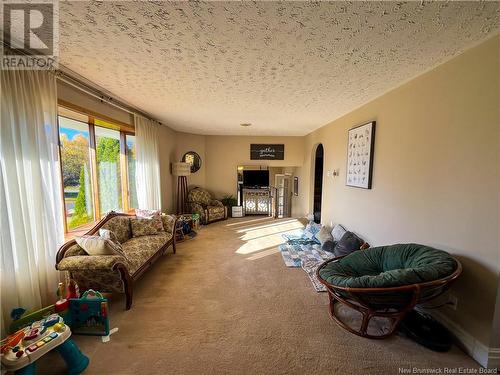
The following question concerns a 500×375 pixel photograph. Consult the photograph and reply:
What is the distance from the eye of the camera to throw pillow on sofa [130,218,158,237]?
3.12 metres

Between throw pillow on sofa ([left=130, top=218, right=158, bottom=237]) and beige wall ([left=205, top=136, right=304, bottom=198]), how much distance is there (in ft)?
9.83

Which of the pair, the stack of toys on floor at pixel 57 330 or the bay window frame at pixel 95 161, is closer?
the stack of toys on floor at pixel 57 330

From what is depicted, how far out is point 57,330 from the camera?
1.44 meters

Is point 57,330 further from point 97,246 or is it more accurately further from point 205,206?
point 205,206

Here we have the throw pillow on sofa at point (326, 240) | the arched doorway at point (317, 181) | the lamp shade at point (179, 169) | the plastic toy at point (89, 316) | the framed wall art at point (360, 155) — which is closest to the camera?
the plastic toy at point (89, 316)

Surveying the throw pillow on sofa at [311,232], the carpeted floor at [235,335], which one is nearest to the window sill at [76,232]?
the carpeted floor at [235,335]

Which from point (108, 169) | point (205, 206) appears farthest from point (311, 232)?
point (108, 169)

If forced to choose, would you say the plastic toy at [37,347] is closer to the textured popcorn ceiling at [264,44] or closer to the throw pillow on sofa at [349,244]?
the textured popcorn ceiling at [264,44]

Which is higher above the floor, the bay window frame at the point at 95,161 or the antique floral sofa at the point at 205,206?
the bay window frame at the point at 95,161

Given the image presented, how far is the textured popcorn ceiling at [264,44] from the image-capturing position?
1211mm

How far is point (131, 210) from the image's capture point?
3818 millimetres

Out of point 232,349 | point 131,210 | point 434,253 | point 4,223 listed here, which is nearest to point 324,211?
point 434,253

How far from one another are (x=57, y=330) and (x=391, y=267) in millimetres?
2760

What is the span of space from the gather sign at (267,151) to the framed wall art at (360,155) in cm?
277
